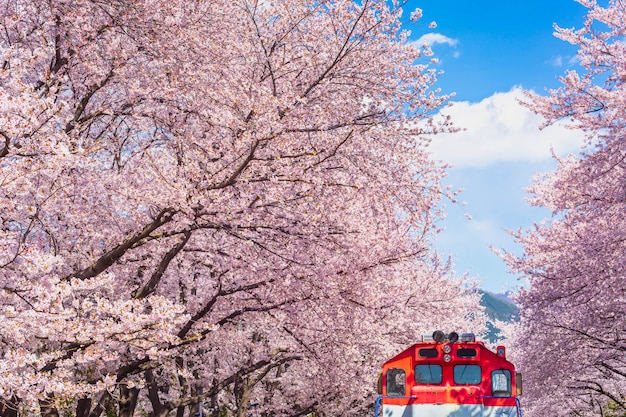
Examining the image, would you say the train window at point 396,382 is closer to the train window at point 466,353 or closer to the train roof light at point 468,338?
the train window at point 466,353

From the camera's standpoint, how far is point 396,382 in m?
13.3

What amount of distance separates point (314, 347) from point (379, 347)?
6810 millimetres

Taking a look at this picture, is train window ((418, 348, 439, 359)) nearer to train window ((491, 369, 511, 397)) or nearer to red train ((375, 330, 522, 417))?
red train ((375, 330, 522, 417))

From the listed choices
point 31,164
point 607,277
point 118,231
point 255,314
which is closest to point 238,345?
point 255,314

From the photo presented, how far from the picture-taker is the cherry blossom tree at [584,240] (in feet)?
42.3

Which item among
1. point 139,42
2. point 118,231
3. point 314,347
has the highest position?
point 139,42

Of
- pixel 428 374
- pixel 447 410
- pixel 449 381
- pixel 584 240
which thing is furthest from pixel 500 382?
pixel 584 240

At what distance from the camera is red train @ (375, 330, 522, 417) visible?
1275 centimetres

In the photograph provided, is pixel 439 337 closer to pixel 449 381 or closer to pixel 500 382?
pixel 449 381

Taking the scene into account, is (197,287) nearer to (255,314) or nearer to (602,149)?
(255,314)

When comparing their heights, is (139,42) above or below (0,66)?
above

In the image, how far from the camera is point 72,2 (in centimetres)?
988

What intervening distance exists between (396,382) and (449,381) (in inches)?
40.4

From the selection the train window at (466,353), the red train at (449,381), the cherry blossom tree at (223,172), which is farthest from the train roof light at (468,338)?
the cherry blossom tree at (223,172)
